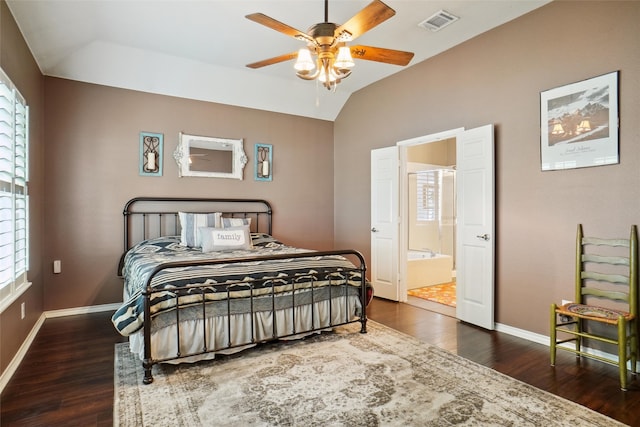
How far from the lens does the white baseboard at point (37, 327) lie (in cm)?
241

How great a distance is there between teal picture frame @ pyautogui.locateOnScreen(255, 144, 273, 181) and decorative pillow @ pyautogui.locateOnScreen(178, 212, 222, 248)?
3.48ft

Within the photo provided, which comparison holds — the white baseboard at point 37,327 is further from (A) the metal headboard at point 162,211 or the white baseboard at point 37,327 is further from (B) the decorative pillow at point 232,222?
(B) the decorative pillow at point 232,222

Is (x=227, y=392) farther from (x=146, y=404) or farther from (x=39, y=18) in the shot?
(x=39, y=18)

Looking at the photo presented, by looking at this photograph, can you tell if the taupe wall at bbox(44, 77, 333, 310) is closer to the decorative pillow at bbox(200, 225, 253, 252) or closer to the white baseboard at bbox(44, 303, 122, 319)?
the white baseboard at bbox(44, 303, 122, 319)

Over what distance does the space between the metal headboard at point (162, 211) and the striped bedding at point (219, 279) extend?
672mm

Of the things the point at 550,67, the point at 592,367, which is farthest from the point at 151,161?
the point at 592,367

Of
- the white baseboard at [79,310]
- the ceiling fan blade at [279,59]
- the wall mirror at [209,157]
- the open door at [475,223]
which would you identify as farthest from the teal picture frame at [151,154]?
the open door at [475,223]

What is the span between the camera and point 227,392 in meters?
2.24

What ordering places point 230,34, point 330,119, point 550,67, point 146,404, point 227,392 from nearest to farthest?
point 146,404
point 227,392
point 550,67
point 230,34
point 330,119

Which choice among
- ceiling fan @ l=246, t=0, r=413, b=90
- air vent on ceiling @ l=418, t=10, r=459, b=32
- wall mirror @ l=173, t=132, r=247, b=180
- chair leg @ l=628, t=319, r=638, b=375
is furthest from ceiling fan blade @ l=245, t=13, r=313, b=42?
chair leg @ l=628, t=319, r=638, b=375

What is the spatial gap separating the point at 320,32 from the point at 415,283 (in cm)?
398

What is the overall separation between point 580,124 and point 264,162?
3.81m

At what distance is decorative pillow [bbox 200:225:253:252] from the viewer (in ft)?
13.0

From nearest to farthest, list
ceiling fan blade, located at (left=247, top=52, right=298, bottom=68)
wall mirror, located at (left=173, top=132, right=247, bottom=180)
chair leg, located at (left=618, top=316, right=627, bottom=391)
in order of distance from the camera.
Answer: chair leg, located at (left=618, top=316, right=627, bottom=391), ceiling fan blade, located at (left=247, top=52, right=298, bottom=68), wall mirror, located at (left=173, top=132, right=247, bottom=180)
